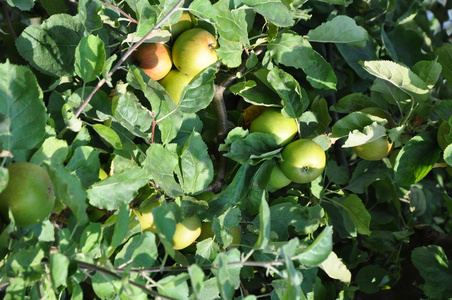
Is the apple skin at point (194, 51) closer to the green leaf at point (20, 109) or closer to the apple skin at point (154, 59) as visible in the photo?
the apple skin at point (154, 59)

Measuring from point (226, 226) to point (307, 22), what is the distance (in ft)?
2.58

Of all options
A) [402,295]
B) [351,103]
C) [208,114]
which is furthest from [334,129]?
[402,295]

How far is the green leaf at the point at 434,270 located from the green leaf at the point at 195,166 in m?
0.73

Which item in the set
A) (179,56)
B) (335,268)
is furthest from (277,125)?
(335,268)

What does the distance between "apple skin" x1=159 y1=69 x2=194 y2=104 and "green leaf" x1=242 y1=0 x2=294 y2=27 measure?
0.76 ft

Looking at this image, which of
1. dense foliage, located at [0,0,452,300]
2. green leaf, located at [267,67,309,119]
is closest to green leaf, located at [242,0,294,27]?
dense foliage, located at [0,0,452,300]

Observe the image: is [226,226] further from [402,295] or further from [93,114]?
[402,295]

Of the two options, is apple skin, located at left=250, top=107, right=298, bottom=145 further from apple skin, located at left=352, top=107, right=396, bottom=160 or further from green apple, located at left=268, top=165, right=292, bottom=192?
apple skin, located at left=352, top=107, right=396, bottom=160

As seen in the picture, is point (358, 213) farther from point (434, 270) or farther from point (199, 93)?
point (199, 93)

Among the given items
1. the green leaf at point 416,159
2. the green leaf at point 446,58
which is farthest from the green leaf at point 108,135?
the green leaf at point 446,58

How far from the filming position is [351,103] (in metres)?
1.14

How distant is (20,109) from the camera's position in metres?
0.71

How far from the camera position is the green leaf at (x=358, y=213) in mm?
1075

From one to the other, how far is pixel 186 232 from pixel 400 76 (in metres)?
0.62
